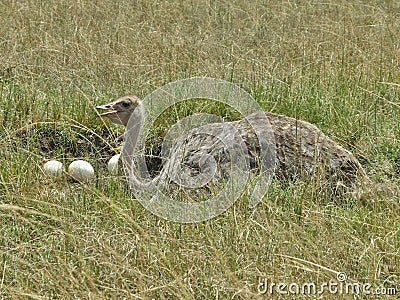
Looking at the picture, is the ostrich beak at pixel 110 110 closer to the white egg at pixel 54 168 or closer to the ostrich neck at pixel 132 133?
the ostrich neck at pixel 132 133

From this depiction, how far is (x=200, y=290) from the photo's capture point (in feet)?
12.4

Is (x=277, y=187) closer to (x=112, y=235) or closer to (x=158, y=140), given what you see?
(x=112, y=235)

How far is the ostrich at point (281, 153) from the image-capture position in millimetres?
5145

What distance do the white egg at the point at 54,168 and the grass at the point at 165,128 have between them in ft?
0.29

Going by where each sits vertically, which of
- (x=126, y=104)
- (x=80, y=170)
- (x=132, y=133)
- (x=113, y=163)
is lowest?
(x=113, y=163)

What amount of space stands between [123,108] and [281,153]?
51.5 inches

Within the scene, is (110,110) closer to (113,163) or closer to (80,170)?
(113,163)

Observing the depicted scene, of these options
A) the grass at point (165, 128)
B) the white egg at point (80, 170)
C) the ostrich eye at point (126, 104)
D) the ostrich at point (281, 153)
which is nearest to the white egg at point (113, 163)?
the grass at point (165, 128)

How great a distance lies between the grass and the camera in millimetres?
3914

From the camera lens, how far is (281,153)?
5258 mm

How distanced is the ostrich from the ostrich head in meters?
0.64

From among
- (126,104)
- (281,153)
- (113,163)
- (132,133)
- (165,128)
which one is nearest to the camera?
(281,153)

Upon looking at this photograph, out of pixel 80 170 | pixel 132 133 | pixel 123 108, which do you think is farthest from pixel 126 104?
pixel 80 170

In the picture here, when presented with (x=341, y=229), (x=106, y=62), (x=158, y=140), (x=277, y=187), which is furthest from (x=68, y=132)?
(x=341, y=229)
